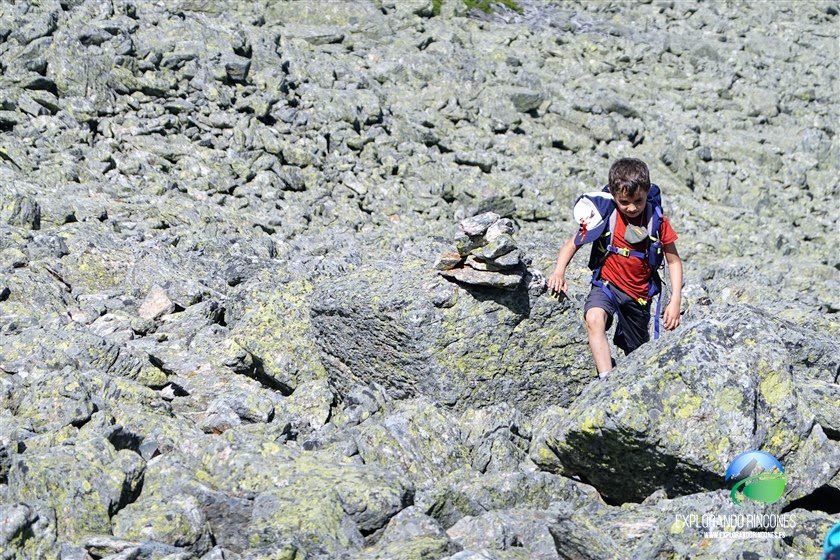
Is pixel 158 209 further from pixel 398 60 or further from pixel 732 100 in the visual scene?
pixel 732 100

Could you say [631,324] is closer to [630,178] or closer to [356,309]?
[630,178]

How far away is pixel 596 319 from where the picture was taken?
8.57 metres

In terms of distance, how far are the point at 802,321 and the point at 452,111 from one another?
1421cm

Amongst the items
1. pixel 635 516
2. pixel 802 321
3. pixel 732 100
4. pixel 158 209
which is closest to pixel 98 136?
pixel 158 209

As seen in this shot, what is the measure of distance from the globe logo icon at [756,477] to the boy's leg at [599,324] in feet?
6.11

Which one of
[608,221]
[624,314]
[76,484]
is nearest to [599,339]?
[624,314]

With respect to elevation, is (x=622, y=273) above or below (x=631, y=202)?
below

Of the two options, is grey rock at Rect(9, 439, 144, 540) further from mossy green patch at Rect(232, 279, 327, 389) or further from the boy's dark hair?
the boy's dark hair

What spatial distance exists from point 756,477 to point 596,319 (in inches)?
90.7

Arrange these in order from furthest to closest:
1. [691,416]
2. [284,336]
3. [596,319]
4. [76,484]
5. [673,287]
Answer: [284,336]
[673,287]
[596,319]
[691,416]
[76,484]

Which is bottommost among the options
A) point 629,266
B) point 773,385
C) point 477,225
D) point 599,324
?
point 599,324

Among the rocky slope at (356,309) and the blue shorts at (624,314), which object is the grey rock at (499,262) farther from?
the blue shorts at (624,314)

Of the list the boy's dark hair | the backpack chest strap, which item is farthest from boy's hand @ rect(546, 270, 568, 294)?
the boy's dark hair

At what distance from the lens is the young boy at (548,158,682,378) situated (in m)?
8.53
